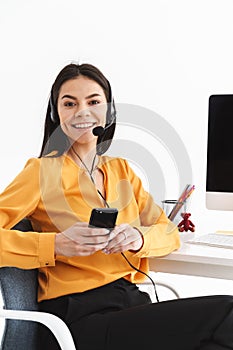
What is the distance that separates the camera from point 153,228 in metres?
1.84

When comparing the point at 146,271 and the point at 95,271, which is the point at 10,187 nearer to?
the point at 95,271

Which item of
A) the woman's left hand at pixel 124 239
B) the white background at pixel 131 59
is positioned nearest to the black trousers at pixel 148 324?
the woman's left hand at pixel 124 239

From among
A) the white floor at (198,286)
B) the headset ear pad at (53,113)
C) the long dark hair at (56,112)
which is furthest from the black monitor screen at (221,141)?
the white floor at (198,286)

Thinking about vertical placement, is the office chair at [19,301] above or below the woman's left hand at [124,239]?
below

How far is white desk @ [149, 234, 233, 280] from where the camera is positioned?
1.73m

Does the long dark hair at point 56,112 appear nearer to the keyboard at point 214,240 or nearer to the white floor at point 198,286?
the keyboard at point 214,240

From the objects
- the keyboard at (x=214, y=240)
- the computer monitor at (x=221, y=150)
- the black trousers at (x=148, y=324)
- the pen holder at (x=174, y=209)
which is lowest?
the black trousers at (x=148, y=324)

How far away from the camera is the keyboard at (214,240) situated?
1.90 metres

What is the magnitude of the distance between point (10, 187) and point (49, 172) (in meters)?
0.12

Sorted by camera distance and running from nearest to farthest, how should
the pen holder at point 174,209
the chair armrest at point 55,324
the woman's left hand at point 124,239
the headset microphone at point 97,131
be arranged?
the chair armrest at point 55,324, the woman's left hand at point 124,239, the headset microphone at point 97,131, the pen holder at point 174,209

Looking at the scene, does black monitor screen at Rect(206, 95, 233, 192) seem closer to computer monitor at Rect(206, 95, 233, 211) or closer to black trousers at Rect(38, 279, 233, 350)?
computer monitor at Rect(206, 95, 233, 211)

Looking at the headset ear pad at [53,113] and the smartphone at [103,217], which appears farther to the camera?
the headset ear pad at [53,113]

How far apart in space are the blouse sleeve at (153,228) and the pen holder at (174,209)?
0.14 metres

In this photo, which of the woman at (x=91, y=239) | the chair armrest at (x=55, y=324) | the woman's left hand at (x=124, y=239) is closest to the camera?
the chair armrest at (x=55, y=324)
